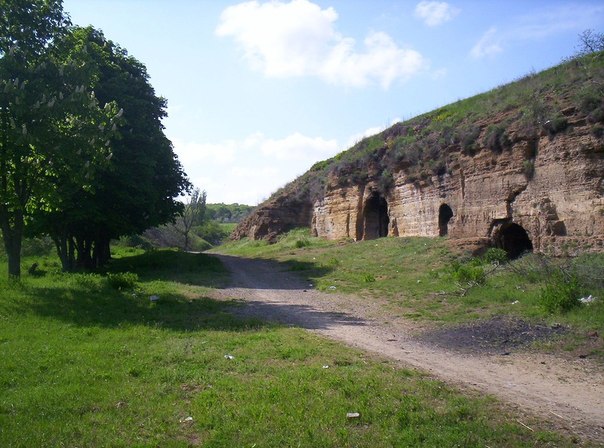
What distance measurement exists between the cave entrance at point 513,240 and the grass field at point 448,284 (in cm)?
198

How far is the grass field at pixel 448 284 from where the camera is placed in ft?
31.7

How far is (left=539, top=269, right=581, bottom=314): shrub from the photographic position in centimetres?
984

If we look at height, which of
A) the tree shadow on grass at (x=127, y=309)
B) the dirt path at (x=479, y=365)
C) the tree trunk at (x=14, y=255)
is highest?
the tree trunk at (x=14, y=255)

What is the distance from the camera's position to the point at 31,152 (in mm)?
13141

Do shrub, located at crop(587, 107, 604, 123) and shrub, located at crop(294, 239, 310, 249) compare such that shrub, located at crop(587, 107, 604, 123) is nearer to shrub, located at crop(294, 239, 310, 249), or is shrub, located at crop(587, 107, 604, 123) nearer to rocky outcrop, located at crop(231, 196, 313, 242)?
shrub, located at crop(294, 239, 310, 249)

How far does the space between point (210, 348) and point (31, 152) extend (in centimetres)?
818

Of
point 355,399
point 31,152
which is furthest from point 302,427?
point 31,152

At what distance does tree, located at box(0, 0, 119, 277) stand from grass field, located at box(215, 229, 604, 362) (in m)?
8.10

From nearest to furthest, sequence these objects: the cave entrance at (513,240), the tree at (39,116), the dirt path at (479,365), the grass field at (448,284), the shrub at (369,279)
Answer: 1. the dirt path at (479,365)
2. the grass field at (448,284)
3. the tree at (39,116)
4. the shrub at (369,279)
5. the cave entrance at (513,240)

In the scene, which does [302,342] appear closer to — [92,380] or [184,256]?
[92,380]

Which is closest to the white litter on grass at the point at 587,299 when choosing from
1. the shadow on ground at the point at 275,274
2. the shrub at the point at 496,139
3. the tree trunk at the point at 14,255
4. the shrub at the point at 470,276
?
the shrub at the point at 470,276

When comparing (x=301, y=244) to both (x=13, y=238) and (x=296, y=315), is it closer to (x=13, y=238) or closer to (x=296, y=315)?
(x=13, y=238)

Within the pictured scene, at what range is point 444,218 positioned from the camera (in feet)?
78.4

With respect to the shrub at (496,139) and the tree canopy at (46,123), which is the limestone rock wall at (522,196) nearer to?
the shrub at (496,139)
